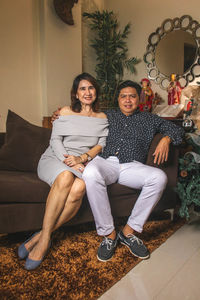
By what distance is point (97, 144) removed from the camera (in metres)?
1.78

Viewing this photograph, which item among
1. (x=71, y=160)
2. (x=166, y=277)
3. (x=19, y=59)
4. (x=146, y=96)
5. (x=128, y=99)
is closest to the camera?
(x=166, y=277)

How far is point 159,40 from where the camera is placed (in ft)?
10.1

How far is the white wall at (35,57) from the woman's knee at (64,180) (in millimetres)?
1861

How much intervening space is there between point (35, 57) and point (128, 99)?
1.88 m

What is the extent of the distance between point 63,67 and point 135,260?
2.66 meters

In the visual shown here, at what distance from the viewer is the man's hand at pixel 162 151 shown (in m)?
1.65

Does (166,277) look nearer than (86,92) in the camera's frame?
Yes

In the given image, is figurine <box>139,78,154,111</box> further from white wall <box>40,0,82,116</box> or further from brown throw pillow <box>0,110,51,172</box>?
brown throw pillow <box>0,110,51,172</box>

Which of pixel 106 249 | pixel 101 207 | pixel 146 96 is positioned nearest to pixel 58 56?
pixel 146 96

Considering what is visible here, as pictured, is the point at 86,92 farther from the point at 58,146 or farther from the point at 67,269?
the point at 67,269

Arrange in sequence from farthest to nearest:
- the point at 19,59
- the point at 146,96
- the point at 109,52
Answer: the point at 109,52 < the point at 19,59 < the point at 146,96

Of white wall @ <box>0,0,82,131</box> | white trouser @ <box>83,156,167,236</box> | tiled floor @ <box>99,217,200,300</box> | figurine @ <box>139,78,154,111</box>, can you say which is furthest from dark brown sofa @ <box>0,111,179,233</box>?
white wall @ <box>0,0,82,131</box>

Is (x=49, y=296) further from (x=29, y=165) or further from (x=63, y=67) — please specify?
(x=63, y=67)

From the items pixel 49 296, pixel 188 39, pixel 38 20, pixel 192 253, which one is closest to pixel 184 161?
pixel 192 253
